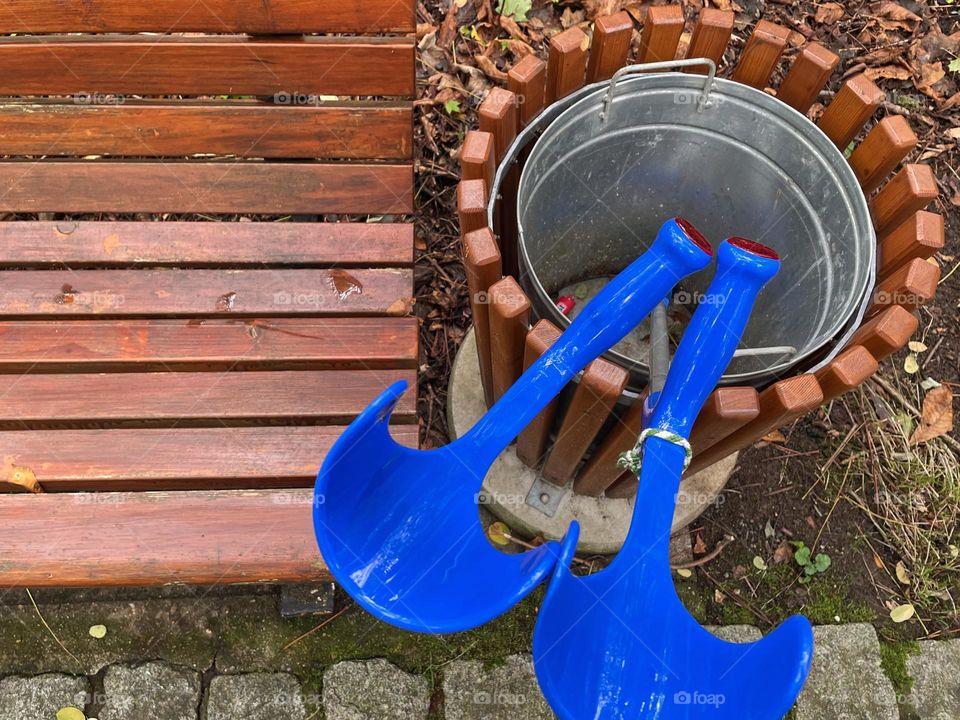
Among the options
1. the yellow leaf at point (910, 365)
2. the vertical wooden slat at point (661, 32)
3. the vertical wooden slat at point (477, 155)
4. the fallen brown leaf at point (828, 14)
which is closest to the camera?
the vertical wooden slat at point (477, 155)

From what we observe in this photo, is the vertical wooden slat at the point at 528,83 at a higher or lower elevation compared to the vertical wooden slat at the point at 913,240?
higher

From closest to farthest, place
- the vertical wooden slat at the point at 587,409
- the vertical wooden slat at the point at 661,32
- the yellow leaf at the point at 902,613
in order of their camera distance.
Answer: the vertical wooden slat at the point at 587,409, the vertical wooden slat at the point at 661,32, the yellow leaf at the point at 902,613

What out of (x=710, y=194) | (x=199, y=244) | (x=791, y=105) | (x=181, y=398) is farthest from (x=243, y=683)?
(x=791, y=105)

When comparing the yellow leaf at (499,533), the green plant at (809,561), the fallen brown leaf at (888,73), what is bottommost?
the yellow leaf at (499,533)

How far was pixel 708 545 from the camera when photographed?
2.46m

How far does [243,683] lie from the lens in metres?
2.23

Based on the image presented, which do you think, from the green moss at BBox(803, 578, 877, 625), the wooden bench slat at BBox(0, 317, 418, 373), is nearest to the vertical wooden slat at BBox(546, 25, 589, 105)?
the wooden bench slat at BBox(0, 317, 418, 373)

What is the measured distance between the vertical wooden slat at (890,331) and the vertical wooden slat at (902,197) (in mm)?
312

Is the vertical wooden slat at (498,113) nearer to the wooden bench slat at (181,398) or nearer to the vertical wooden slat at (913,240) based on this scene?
the wooden bench slat at (181,398)

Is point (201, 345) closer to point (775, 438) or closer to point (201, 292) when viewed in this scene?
point (201, 292)

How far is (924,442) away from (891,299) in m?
1.29

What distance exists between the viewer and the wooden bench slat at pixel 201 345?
6.12ft

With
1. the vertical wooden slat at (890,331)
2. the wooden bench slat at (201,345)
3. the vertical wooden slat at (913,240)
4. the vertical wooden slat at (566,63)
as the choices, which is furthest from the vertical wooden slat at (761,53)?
the wooden bench slat at (201,345)

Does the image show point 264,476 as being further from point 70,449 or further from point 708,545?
point 708,545
